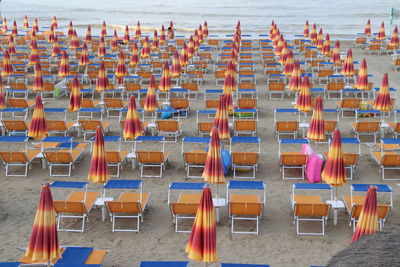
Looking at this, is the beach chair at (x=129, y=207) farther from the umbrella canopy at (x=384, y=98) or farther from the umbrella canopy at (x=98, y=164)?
the umbrella canopy at (x=384, y=98)

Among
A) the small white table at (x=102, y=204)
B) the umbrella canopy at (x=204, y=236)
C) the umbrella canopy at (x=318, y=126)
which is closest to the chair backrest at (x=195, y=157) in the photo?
the umbrella canopy at (x=318, y=126)

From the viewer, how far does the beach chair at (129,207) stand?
9164mm

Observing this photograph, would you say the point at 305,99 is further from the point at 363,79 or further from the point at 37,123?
the point at 37,123

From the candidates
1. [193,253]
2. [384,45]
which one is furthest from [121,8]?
[193,253]

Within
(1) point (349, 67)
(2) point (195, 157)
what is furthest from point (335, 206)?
(1) point (349, 67)

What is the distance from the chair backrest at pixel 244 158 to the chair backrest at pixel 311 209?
257cm

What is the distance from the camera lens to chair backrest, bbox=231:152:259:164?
11.5m

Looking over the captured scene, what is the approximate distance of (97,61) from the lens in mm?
25750

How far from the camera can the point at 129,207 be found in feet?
30.2

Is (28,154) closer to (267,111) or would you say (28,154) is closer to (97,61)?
(267,111)

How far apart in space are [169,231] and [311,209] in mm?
2410

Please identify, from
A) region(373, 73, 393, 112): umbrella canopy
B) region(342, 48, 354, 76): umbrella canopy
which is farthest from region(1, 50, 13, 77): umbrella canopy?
region(373, 73, 393, 112): umbrella canopy

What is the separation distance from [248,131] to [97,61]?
1345cm

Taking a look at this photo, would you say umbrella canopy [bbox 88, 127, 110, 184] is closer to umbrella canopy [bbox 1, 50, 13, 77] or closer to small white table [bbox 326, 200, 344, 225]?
small white table [bbox 326, 200, 344, 225]
